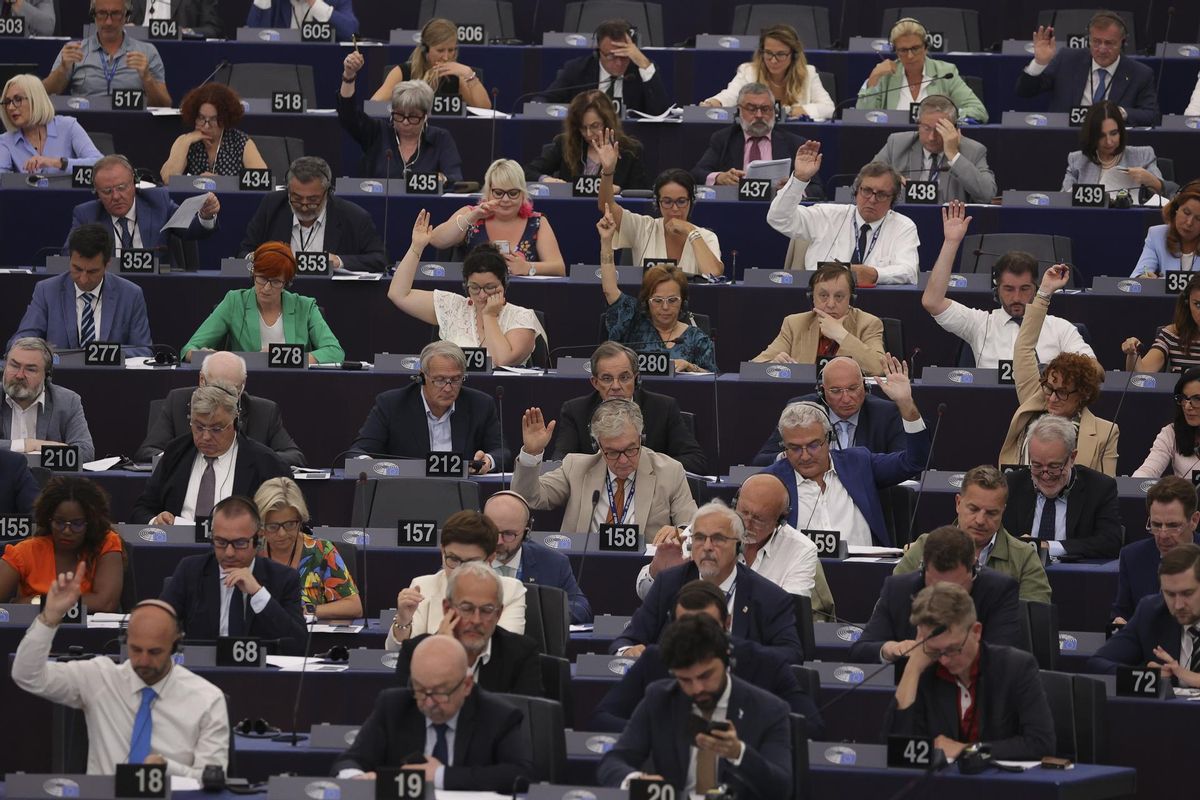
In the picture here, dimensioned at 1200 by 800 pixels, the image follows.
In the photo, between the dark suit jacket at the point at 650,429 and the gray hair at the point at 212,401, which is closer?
the gray hair at the point at 212,401

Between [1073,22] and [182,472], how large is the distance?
5799mm

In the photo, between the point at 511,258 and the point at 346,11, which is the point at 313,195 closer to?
the point at 511,258

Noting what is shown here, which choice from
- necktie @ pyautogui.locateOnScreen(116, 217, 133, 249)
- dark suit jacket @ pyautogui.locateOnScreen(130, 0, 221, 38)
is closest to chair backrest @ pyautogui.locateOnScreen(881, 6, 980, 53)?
dark suit jacket @ pyautogui.locateOnScreen(130, 0, 221, 38)

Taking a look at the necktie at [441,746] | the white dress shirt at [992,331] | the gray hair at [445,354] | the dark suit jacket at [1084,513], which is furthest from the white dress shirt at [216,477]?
the white dress shirt at [992,331]

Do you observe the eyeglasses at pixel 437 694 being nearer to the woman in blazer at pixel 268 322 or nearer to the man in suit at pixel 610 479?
the man in suit at pixel 610 479

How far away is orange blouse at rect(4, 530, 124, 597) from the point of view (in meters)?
6.74

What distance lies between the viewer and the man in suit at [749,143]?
31.5 feet

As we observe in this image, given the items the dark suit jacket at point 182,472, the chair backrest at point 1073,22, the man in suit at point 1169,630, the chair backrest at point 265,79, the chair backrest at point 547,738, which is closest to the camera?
the chair backrest at point 547,738

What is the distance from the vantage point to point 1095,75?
10398 millimetres

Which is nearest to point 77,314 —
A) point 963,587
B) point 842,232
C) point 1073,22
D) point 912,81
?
point 842,232

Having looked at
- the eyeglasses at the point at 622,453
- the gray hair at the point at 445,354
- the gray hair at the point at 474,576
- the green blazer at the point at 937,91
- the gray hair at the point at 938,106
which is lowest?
the gray hair at the point at 474,576

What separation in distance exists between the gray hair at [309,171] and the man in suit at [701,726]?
4.12m

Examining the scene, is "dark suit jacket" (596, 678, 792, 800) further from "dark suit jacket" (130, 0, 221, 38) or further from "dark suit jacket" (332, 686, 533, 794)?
"dark suit jacket" (130, 0, 221, 38)

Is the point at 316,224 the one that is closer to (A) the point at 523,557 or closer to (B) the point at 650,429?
(B) the point at 650,429
